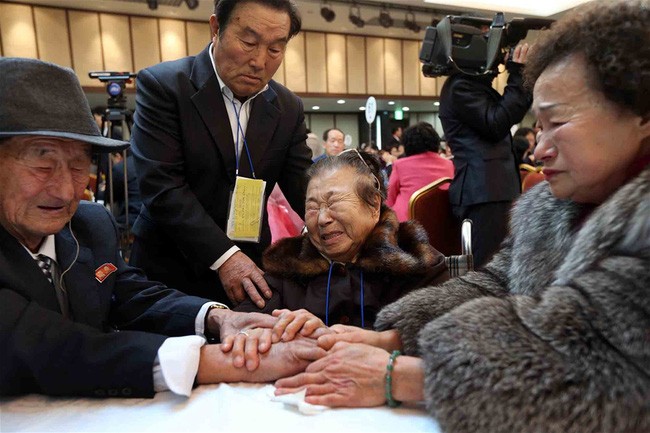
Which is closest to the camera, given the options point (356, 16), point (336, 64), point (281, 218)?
point (281, 218)

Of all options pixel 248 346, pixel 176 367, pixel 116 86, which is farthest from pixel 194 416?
Result: pixel 116 86

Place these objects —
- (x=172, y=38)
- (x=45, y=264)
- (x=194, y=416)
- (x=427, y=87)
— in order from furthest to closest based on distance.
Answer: (x=427, y=87), (x=172, y=38), (x=45, y=264), (x=194, y=416)

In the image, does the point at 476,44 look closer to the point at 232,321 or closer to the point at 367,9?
the point at 232,321

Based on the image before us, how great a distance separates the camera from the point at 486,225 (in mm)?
2816

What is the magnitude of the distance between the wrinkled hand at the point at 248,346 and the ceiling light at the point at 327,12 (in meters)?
9.08

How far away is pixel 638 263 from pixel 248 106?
1.47 m

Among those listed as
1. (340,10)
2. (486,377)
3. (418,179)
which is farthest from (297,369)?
(340,10)

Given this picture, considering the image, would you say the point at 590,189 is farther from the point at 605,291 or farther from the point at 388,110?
the point at 388,110

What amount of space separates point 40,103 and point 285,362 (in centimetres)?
78

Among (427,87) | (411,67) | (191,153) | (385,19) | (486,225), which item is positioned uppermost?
(385,19)

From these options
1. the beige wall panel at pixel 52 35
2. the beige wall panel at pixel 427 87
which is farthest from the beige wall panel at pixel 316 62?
the beige wall panel at pixel 52 35

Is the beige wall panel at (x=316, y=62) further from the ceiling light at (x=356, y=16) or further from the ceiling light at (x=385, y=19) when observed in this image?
the ceiling light at (x=385, y=19)

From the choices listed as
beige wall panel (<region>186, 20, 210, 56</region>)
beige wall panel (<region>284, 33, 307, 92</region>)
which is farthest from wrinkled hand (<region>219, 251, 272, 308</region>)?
beige wall panel (<region>284, 33, 307, 92</region>)

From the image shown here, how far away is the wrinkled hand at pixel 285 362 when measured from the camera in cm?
109
